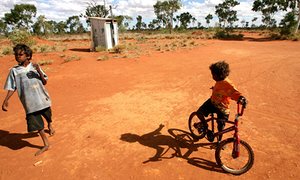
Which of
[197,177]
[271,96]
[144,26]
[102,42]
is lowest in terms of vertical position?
[197,177]

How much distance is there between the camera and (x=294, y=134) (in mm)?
4281

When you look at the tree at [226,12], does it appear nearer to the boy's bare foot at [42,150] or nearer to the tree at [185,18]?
the tree at [185,18]

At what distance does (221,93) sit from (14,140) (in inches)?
177

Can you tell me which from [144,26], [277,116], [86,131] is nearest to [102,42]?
[86,131]

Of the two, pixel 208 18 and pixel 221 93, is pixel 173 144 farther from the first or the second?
pixel 208 18

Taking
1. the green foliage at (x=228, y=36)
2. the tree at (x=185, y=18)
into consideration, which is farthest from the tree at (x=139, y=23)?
the green foliage at (x=228, y=36)

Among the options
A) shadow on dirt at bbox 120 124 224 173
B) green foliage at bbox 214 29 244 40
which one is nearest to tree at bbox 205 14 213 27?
green foliage at bbox 214 29 244 40

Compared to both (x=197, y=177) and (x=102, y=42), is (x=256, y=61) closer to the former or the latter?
(x=197, y=177)

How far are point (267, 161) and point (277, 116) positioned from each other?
199 centimetres

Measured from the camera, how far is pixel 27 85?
12.4 feet

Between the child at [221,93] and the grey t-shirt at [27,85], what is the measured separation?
9.79ft

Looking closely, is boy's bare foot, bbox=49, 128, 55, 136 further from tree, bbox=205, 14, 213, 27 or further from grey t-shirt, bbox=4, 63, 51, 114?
tree, bbox=205, 14, 213, 27

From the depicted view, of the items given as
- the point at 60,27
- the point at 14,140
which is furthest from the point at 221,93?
the point at 60,27

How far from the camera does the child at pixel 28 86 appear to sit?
371cm
